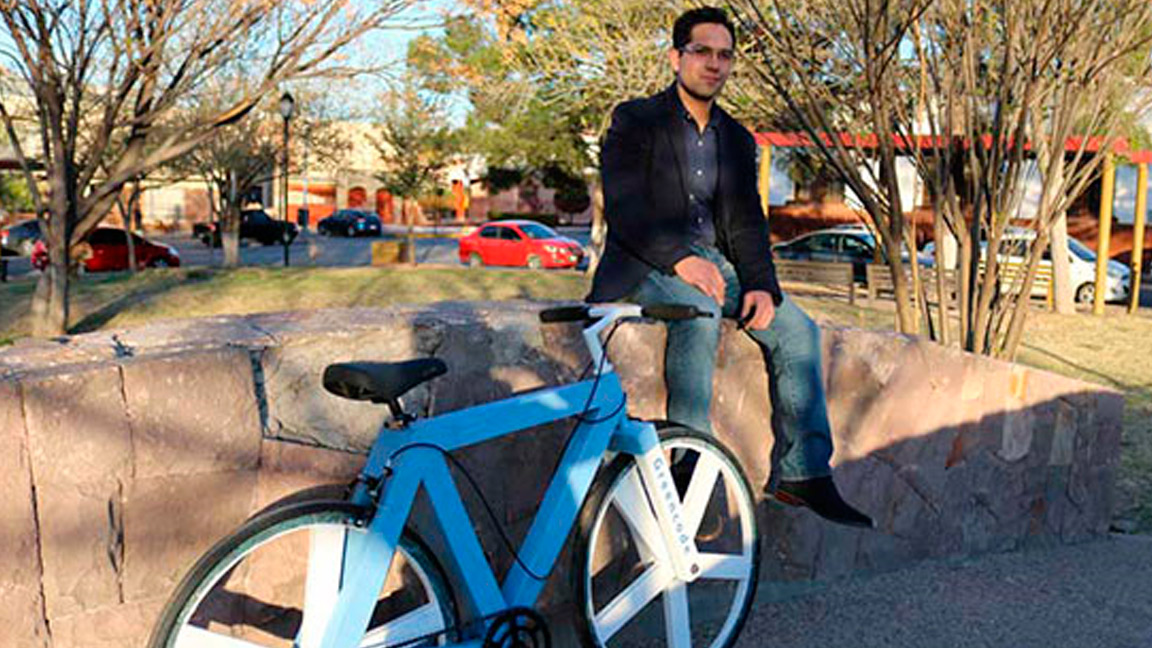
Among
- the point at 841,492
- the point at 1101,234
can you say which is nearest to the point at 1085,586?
the point at 841,492

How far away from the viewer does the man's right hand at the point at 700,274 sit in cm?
356

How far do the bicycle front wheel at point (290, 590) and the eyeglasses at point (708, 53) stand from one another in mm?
1729

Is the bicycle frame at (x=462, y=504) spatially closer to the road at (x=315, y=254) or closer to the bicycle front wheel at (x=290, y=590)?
the bicycle front wheel at (x=290, y=590)

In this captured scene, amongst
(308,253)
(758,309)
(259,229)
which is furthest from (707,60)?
(259,229)

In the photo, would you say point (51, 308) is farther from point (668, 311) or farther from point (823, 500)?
point (668, 311)

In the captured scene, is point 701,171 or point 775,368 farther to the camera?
point 775,368

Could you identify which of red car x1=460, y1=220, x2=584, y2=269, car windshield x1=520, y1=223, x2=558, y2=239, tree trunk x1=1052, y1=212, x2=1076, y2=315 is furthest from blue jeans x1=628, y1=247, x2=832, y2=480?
car windshield x1=520, y1=223, x2=558, y2=239

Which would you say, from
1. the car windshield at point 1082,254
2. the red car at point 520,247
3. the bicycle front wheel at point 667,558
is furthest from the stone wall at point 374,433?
the red car at point 520,247

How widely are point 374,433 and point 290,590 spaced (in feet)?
1.58

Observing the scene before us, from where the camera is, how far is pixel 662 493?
3395 mm

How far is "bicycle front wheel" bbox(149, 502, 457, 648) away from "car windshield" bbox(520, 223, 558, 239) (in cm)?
2849

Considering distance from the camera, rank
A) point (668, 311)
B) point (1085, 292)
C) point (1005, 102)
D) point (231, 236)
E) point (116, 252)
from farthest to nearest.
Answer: point (116, 252)
point (231, 236)
point (1085, 292)
point (1005, 102)
point (668, 311)

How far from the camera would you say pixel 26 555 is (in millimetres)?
2588

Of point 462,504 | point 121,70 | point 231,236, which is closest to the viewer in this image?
point 462,504
